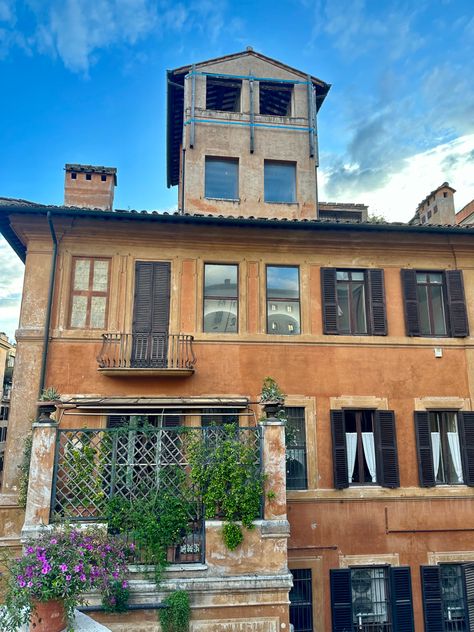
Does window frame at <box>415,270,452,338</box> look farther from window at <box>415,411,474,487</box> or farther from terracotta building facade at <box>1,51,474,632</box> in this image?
window at <box>415,411,474,487</box>

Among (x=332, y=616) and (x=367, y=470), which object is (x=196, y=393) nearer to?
(x=367, y=470)

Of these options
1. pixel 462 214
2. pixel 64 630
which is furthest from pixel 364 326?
pixel 462 214

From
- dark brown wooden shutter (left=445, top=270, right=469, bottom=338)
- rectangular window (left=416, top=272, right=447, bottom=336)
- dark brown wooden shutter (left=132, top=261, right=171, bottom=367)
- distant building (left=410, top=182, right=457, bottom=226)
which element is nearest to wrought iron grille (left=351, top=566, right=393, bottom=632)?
rectangular window (left=416, top=272, right=447, bottom=336)

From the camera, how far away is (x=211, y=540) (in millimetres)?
6680

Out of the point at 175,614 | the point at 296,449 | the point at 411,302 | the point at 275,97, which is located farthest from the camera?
the point at 275,97

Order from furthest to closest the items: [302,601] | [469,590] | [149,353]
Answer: [149,353], [469,590], [302,601]

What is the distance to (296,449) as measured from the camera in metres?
10.8

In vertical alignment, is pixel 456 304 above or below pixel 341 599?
above

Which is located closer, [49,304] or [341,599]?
[341,599]

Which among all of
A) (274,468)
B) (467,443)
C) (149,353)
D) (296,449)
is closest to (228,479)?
(274,468)

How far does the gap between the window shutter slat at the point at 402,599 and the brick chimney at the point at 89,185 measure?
12.5 metres

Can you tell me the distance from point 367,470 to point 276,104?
13.3m

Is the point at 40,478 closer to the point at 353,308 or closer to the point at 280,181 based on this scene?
the point at 353,308

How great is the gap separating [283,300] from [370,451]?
422 cm
